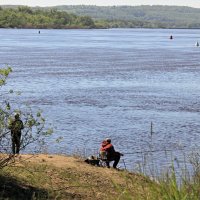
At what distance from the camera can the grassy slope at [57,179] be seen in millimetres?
14988

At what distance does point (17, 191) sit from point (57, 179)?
7.85ft

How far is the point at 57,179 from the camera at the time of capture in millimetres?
17125

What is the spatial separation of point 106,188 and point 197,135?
16.1m

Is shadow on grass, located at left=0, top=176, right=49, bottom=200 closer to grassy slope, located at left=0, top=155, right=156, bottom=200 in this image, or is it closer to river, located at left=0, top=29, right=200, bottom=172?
grassy slope, located at left=0, top=155, right=156, bottom=200

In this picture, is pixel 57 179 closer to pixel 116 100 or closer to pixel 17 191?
pixel 17 191

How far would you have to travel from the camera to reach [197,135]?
32.2 metres

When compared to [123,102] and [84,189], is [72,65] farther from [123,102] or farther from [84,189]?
[84,189]

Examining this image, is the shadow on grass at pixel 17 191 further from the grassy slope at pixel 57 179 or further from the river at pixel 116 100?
the river at pixel 116 100

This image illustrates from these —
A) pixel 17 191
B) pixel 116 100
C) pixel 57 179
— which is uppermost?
pixel 17 191

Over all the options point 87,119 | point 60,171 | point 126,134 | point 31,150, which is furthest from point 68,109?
point 60,171

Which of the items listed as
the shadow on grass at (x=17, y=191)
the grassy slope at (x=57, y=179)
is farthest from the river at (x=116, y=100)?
the shadow on grass at (x=17, y=191)

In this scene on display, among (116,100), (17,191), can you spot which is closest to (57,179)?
(17,191)

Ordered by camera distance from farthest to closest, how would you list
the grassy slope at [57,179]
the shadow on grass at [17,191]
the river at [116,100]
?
the river at [116,100] < the grassy slope at [57,179] < the shadow on grass at [17,191]

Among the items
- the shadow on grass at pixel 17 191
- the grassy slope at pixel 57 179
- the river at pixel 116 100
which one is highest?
the shadow on grass at pixel 17 191
